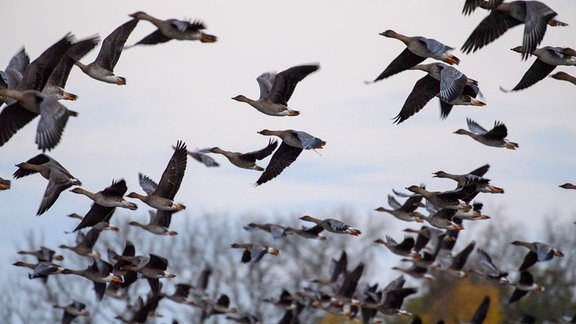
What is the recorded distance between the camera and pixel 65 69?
806 inches

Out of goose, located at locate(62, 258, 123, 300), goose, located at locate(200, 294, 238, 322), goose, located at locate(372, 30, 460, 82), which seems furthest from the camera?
goose, located at locate(200, 294, 238, 322)

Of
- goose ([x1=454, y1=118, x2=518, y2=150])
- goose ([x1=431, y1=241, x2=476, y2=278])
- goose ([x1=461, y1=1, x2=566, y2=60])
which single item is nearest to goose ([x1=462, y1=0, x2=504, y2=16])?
goose ([x1=461, y1=1, x2=566, y2=60])

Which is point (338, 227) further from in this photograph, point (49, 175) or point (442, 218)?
point (49, 175)

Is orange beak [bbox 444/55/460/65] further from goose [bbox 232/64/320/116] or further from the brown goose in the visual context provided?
the brown goose

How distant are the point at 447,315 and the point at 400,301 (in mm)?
20580

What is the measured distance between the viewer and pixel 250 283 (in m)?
54.8

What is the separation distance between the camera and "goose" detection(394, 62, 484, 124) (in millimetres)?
18328

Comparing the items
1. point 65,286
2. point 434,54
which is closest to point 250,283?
point 65,286

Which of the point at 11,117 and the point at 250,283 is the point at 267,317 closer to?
the point at 250,283

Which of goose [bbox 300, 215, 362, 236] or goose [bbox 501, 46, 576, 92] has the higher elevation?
goose [bbox 501, 46, 576, 92]

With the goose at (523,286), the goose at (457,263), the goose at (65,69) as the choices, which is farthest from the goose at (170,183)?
the goose at (523,286)

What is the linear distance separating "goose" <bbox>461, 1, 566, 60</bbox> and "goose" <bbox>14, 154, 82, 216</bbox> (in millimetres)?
7112

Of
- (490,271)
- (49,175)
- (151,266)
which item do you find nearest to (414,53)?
(49,175)

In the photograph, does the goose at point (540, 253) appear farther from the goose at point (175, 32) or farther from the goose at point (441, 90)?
the goose at point (175, 32)
